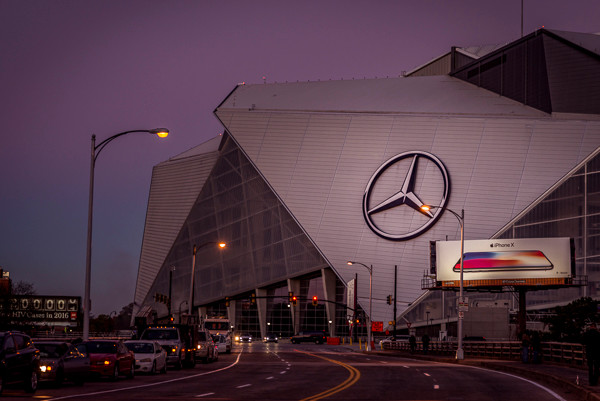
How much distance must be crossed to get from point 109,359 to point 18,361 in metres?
7.98

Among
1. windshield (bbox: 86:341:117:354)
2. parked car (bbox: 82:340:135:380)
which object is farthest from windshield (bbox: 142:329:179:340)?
windshield (bbox: 86:341:117:354)

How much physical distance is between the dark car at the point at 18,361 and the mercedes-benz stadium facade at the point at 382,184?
53.9 meters

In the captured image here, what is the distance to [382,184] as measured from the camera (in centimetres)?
9981

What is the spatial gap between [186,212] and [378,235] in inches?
1367

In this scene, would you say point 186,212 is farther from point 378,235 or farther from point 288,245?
point 378,235

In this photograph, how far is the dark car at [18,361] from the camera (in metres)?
21.9

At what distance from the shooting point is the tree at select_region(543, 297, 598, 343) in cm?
7056

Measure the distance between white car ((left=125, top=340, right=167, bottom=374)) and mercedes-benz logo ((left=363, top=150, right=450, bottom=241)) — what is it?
203ft

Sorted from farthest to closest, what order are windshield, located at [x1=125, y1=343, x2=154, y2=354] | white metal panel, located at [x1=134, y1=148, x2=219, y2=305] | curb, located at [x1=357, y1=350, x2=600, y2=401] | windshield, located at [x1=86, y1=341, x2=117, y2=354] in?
white metal panel, located at [x1=134, y1=148, x2=219, y2=305] → windshield, located at [x1=125, y1=343, x2=154, y2=354] → windshield, located at [x1=86, y1=341, x2=117, y2=354] → curb, located at [x1=357, y1=350, x2=600, y2=401]

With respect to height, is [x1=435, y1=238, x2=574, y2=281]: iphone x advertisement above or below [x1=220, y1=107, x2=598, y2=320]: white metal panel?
below

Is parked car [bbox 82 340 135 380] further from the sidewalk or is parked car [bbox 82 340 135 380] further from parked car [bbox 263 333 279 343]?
parked car [bbox 263 333 279 343]

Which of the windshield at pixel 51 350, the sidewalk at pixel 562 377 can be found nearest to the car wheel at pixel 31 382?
the windshield at pixel 51 350

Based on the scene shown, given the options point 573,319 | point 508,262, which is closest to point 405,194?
point 573,319

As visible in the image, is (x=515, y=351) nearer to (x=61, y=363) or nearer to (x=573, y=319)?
(x=573, y=319)
